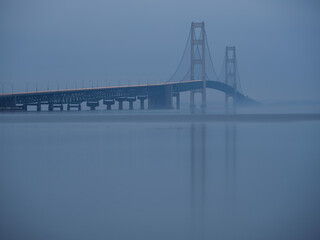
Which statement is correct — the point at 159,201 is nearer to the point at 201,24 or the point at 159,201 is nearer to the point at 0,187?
the point at 0,187

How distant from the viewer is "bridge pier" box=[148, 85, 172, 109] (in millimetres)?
29016

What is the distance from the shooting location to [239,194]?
2615mm

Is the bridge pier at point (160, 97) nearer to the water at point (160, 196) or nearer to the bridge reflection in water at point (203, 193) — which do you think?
the bridge reflection in water at point (203, 193)

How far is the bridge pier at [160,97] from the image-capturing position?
29016 millimetres

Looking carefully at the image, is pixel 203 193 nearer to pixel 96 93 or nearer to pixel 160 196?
pixel 160 196

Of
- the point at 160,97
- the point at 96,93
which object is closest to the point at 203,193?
the point at 96,93

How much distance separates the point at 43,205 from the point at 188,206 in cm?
83

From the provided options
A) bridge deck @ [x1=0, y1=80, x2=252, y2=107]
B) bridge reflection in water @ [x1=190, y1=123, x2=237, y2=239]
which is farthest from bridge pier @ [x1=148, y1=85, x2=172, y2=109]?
bridge reflection in water @ [x1=190, y1=123, x2=237, y2=239]

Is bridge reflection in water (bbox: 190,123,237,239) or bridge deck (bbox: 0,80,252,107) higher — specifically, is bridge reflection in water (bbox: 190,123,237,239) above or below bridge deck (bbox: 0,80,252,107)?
above

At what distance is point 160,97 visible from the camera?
3014 centimetres

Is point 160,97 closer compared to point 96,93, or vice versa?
point 96,93

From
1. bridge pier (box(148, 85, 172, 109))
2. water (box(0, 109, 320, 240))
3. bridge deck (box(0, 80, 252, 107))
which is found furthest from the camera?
bridge pier (box(148, 85, 172, 109))

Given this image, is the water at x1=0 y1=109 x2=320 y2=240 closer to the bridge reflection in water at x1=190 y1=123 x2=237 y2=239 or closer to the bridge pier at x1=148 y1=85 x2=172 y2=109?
the bridge reflection in water at x1=190 y1=123 x2=237 y2=239

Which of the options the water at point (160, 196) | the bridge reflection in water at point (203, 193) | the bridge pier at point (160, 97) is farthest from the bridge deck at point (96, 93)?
the bridge reflection in water at point (203, 193)
